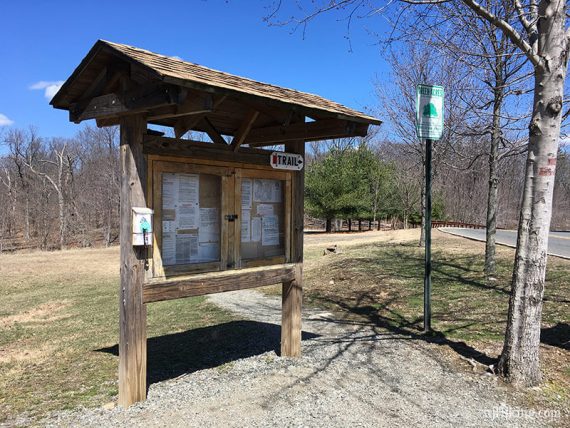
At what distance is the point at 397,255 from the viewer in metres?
14.8

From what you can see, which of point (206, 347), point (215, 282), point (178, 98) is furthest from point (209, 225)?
point (206, 347)

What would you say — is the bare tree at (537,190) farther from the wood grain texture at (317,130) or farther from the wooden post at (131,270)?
the wooden post at (131,270)

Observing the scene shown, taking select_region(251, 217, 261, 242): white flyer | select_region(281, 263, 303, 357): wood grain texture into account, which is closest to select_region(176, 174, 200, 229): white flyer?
select_region(251, 217, 261, 242): white flyer

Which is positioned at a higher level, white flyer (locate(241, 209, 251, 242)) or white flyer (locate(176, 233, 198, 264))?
white flyer (locate(241, 209, 251, 242))

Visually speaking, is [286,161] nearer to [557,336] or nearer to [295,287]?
[295,287]

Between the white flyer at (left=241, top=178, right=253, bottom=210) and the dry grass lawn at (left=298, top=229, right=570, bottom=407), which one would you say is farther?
the dry grass lawn at (left=298, top=229, right=570, bottom=407)

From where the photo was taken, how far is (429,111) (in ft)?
20.4

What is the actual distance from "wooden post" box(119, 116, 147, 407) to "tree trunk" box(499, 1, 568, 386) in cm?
349

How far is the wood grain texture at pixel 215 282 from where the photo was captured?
13.3 feet

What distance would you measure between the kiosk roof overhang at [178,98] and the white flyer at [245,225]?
2.50ft

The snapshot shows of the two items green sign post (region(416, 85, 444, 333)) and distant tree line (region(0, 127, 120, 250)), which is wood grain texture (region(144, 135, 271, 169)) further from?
distant tree line (region(0, 127, 120, 250))

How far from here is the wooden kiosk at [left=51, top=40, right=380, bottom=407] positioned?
3.88 metres

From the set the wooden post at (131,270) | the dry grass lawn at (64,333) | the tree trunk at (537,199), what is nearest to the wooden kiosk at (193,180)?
the wooden post at (131,270)

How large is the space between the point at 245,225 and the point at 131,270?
1397 millimetres
